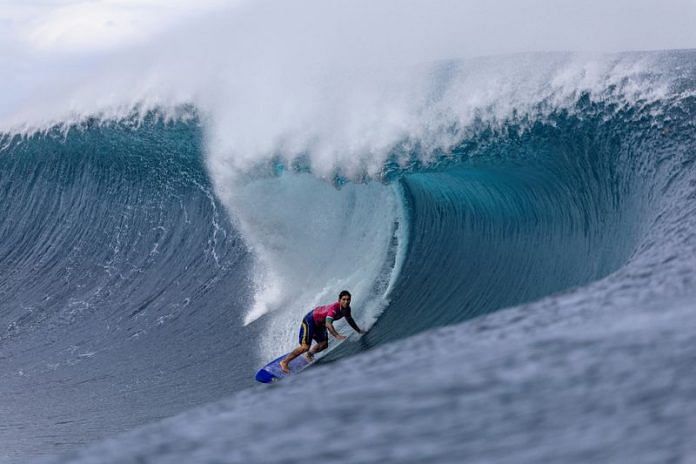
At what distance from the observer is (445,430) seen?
7.40ft

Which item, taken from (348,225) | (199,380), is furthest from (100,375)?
(348,225)

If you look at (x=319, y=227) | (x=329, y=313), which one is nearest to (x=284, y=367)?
(x=329, y=313)

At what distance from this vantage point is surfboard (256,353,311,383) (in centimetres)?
Answer: 872

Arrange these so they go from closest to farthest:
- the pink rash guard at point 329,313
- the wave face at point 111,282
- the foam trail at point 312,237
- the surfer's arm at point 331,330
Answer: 1. the surfer's arm at point 331,330
2. the pink rash guard at point 329,313
3. the wave face at point 111,282
4. the foam trail at point 312,237

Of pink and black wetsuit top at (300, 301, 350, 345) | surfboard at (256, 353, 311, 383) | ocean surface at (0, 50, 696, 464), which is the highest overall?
ocean surface at (0, 50, 696, 464)

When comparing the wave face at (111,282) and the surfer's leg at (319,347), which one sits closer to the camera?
the surfer's leg at (319,347)

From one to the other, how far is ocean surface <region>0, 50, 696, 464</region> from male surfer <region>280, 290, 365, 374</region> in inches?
11.6

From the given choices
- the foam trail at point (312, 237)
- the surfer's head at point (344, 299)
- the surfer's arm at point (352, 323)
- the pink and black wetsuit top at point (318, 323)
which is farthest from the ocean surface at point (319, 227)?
the surfer's head at point (344, 299)

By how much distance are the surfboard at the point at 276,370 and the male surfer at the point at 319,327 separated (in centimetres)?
5

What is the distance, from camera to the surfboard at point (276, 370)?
872 centimetres

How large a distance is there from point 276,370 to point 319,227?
10.7ft

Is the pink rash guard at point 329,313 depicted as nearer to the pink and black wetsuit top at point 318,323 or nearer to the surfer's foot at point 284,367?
the pink and black wetsuit top at point 318,323

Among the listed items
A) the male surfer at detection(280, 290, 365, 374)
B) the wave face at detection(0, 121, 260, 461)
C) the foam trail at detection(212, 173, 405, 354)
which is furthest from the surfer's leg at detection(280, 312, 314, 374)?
the foam trail at detection(212, 173, 405, 354)

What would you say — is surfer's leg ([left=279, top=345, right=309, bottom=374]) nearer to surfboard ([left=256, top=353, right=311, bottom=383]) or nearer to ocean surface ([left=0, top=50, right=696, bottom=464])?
surfboard ([left=256, top=353, right=311, bottom=383])
